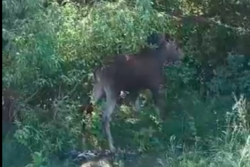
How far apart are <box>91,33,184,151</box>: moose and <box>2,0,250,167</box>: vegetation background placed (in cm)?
15

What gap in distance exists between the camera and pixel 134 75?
391 inches

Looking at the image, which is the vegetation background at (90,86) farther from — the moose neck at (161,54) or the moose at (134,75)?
the moose neck at (161,54)

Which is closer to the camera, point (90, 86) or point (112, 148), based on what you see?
point (112, 148)

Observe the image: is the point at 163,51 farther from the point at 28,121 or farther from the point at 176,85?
the point at 28,121

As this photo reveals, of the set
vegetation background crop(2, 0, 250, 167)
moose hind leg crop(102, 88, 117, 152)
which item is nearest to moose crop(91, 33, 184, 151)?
moose hind leg crop(102, 88, 117, 152)

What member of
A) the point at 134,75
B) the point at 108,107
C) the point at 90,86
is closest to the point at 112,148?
the point at 108,107

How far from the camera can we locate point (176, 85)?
1090 cm

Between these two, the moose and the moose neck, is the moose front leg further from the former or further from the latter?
the moose neck

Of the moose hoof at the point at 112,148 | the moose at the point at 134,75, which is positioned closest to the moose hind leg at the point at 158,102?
the moose at the point at 134,75

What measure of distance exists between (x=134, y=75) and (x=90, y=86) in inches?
24.4

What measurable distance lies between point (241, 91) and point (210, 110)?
1.77 feet

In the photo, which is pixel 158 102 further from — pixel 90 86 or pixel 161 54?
pixel 90 86

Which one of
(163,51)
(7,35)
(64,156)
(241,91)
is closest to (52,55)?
(7,35)

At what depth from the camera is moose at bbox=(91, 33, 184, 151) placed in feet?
31.5
